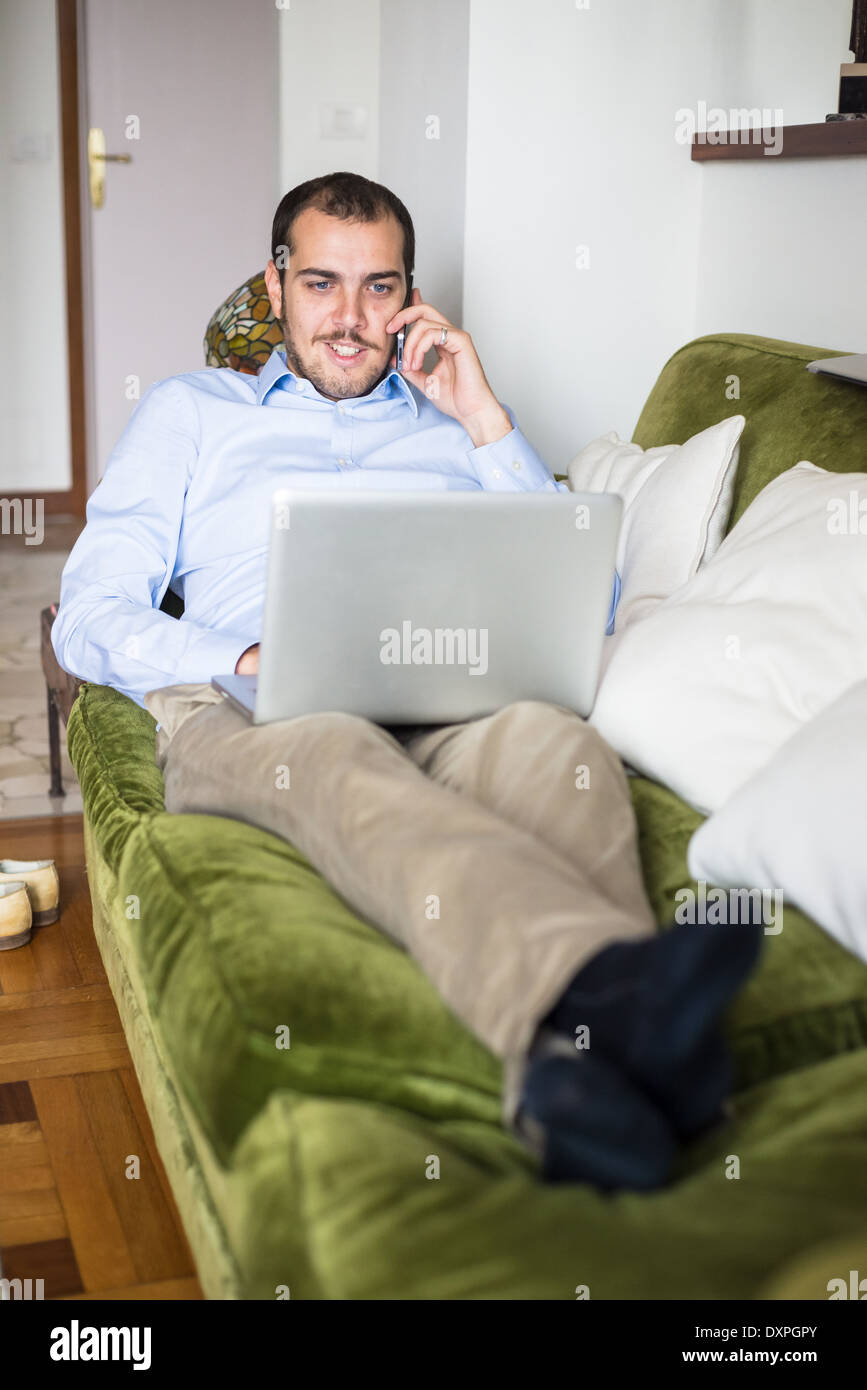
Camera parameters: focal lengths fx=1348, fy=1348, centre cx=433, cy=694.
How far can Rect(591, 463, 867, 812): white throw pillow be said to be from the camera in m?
1.33

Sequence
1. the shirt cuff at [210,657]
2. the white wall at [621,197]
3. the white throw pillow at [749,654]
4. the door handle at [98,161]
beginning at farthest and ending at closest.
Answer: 1. the door handle at [98,161]
2. the white wall at [621,197]
3. the shirt cuff at [210,657]
4. the white throw pillow at [749,654]

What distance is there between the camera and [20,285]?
4.73 metres

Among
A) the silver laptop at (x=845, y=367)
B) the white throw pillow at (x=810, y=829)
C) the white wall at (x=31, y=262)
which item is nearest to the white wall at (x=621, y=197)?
the silver laptop at (x=845, y=367)

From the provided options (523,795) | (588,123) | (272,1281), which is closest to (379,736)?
(523,795)

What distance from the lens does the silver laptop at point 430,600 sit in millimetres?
1229

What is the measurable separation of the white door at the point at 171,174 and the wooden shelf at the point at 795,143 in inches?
85.6

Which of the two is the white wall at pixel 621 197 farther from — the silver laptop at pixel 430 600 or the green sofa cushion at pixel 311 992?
the green sofa cushion at pixel 311 992

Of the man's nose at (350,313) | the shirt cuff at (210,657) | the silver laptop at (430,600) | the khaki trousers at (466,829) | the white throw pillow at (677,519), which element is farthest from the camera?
the man's nose at (350,313)

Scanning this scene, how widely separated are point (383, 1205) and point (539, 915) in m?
0.23

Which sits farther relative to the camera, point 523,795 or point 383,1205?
point 523,795

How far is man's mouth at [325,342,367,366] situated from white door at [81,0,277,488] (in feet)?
8.41

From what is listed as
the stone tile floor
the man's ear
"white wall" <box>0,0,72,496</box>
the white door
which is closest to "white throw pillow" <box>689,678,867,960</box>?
the man's ear
